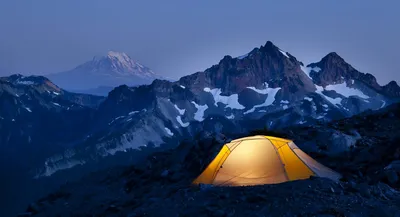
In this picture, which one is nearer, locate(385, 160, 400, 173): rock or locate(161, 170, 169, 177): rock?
locate(385, 160, 400, 173): rock

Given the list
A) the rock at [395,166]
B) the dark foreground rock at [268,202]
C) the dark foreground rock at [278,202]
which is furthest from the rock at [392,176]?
the dark foreground rock at [278,202]

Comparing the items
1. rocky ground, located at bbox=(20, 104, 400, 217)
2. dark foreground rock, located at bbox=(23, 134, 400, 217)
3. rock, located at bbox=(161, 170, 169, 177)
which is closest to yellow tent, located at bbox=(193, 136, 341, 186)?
rocky ground, located at bbox=(20, 104, 400, 217)

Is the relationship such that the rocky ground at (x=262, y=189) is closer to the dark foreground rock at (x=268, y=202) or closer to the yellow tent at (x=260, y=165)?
the dark foreground rock at (x=268, y=202)

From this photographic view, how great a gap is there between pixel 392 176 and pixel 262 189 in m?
7.15

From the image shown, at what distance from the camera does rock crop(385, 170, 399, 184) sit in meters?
23.5

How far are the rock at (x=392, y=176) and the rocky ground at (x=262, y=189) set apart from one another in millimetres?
50

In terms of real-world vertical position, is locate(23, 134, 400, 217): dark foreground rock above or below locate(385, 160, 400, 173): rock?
below

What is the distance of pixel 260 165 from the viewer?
85.2 feet

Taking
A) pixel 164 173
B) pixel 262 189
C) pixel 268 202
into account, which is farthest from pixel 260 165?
pixel 164 173

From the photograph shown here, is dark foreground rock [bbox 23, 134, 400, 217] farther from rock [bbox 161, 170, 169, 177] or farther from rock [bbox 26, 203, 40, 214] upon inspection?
rock [bbox 161, 170, 169, 177]

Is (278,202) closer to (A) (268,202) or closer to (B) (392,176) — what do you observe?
(A) (268,202)

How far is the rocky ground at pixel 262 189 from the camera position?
63.6ft

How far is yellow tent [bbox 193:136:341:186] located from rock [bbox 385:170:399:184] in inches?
114

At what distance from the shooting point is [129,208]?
2481cm
